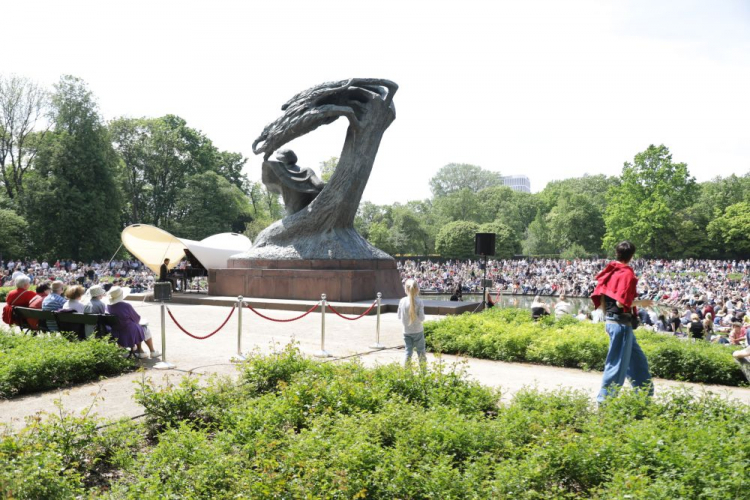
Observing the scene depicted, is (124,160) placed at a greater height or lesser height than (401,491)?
greater

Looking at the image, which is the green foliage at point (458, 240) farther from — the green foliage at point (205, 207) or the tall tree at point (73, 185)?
the tall tree at point (73, 185)

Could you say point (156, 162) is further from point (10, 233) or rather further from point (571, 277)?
point (571, 277)

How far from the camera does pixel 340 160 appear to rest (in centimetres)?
1803

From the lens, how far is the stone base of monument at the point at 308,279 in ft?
54.2

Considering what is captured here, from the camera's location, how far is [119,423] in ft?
15.8

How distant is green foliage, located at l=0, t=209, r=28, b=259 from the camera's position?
33438 millimetres

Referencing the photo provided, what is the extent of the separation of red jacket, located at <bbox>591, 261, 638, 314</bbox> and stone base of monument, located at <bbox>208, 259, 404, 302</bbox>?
10941 mm

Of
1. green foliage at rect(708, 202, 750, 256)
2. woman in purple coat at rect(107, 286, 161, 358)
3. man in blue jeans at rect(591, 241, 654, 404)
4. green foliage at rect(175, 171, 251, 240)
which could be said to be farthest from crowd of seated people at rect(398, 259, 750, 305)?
man in blue jeans at rect(591, 241, 654, 404)

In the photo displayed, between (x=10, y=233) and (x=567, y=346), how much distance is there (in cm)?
3699

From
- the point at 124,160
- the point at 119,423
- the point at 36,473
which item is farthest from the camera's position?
the point at 124,160

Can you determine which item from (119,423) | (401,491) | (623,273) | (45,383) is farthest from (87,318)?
(623,273)

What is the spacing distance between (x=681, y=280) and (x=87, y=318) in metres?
36.6

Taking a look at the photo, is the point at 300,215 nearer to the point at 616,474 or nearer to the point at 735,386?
the point at 735,386

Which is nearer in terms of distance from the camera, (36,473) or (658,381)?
(36,473)
